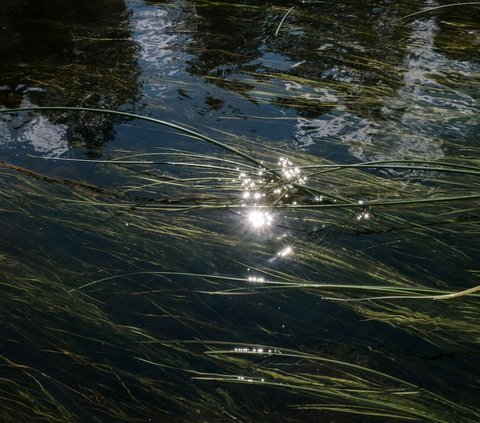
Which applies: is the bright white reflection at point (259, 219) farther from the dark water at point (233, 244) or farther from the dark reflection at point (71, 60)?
the dark reflection at point (71, 60)

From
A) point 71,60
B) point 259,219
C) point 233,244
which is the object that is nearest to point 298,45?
point 71,60

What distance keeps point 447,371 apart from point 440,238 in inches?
22.9

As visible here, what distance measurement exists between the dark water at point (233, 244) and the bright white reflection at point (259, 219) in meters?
0.01

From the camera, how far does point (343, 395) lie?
5.18ft

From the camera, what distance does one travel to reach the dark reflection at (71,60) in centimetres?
330

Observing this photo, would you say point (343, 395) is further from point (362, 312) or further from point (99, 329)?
point (99, 329)

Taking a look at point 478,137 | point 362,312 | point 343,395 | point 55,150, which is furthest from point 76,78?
point 343,395

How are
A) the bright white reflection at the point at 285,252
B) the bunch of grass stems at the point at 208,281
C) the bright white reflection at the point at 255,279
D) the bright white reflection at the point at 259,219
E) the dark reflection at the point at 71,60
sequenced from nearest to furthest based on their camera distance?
the bunch of grass stems at the point at 208,281
the bright white reflection at the point at 255,279
the bright white reflection at the point at 285,252
the bright white reflection at the point at 259,219
the dark reflection at the point at 71,60

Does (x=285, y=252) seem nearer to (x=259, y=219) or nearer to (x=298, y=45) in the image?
(x=259, y=219)

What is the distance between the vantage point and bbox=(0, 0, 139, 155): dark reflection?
3.30 metres

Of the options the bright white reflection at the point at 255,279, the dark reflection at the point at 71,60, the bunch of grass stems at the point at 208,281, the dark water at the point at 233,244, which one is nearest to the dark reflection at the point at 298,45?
the dark water at the point at 233,244

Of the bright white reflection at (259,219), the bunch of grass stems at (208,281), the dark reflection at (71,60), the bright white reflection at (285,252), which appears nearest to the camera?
the bunch of grass stems at (208,281)

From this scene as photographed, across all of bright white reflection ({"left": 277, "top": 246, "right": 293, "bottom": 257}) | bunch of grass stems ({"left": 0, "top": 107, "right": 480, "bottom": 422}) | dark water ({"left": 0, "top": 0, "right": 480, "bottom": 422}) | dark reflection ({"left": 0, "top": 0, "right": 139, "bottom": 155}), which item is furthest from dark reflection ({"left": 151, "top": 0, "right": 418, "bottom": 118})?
bright white reflection ({"left": 277, "top": 246, "right": 293, "bottom": 257})

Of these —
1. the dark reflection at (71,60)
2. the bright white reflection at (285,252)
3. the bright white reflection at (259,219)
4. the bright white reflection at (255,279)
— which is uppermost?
the dark reflection at (71,60)
